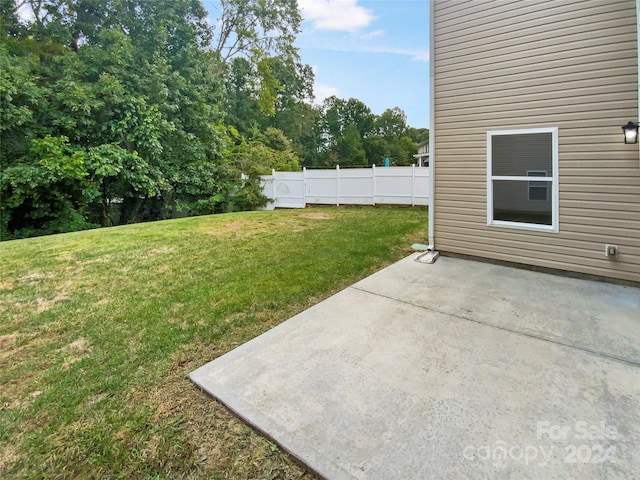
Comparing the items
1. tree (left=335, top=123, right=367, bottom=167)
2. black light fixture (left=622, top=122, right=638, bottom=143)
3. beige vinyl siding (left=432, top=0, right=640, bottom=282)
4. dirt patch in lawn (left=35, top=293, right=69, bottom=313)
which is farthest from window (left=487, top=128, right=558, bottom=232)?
tree (left=335, top=123, right=367, bottom=167)

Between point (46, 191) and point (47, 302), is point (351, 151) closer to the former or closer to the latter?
point (46, 191)

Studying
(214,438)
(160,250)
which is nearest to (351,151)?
(160,250)

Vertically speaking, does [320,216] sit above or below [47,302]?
above

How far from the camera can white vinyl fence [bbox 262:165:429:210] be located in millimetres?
10625

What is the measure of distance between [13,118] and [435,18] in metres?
9.77

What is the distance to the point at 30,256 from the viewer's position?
518 centimetres

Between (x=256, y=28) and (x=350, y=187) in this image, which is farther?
(x=256, y=28)

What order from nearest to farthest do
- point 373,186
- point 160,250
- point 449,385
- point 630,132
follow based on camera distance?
1. point 449,385
2. point 630,132
3. point 160,250
4. point 373,186

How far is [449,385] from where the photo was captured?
2.04 meters

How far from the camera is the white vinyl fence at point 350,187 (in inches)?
418

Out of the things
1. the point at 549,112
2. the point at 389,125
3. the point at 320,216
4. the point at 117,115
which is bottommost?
the point at 320,216

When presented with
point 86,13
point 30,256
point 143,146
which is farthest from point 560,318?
point 86,13

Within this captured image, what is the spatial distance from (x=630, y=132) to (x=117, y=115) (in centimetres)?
1161

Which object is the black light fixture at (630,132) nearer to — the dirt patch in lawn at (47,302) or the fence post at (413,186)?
the dirt patch in lawn at (47,302)
